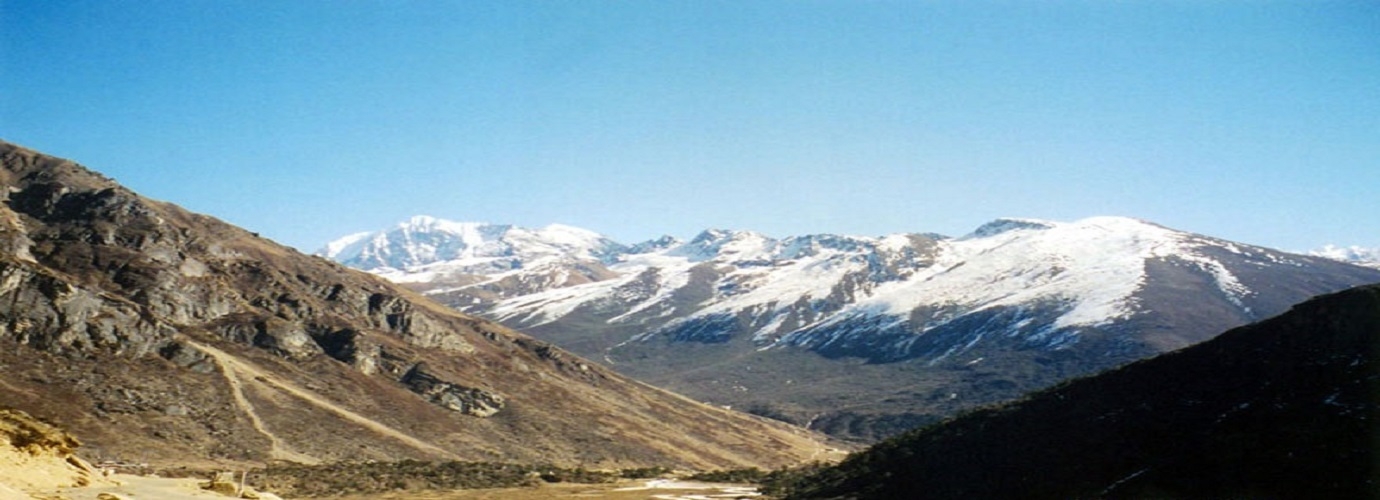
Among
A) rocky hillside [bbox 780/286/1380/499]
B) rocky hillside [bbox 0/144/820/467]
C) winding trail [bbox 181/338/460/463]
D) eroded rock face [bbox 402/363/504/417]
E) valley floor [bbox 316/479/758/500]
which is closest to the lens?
rocky hillside [bbox 780/286/1380/499]

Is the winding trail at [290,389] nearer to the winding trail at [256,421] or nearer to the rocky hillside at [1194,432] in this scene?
the winding trail at [256,421]

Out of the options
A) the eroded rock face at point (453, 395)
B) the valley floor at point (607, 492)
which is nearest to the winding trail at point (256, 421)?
the eroded rock face at point (453, 395)

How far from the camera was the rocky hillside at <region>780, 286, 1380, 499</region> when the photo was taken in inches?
2083

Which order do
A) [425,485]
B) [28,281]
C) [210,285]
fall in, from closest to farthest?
[425,485], [28,281], [210,285]

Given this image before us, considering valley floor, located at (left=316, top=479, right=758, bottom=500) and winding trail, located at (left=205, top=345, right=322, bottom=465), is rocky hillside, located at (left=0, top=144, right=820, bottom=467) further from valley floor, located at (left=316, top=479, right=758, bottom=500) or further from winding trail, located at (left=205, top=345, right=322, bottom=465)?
valley floor, located at (left=316, top=479, right=758, bottom=500)

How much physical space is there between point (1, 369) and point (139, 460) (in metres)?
30.6

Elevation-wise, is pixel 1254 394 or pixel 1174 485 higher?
pixel 1254 394

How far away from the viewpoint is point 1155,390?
73875mm

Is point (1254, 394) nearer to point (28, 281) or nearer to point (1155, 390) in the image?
point (1155, 390)

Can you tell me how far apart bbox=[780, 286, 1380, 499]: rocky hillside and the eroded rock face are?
117599 mm

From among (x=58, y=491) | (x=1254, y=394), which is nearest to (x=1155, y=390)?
(x=1254, y=394)

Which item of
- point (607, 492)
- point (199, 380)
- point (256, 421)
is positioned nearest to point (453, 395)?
point (256, 421)

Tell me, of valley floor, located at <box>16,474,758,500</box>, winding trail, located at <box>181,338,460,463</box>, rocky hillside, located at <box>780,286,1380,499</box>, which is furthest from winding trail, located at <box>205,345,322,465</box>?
rocky hillside, located at <box>780,286,1380,499</box>

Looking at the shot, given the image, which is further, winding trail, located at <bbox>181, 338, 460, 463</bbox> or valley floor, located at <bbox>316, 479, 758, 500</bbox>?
winding trail, located at <bbox>181, 338, 460, 463</bbox>
